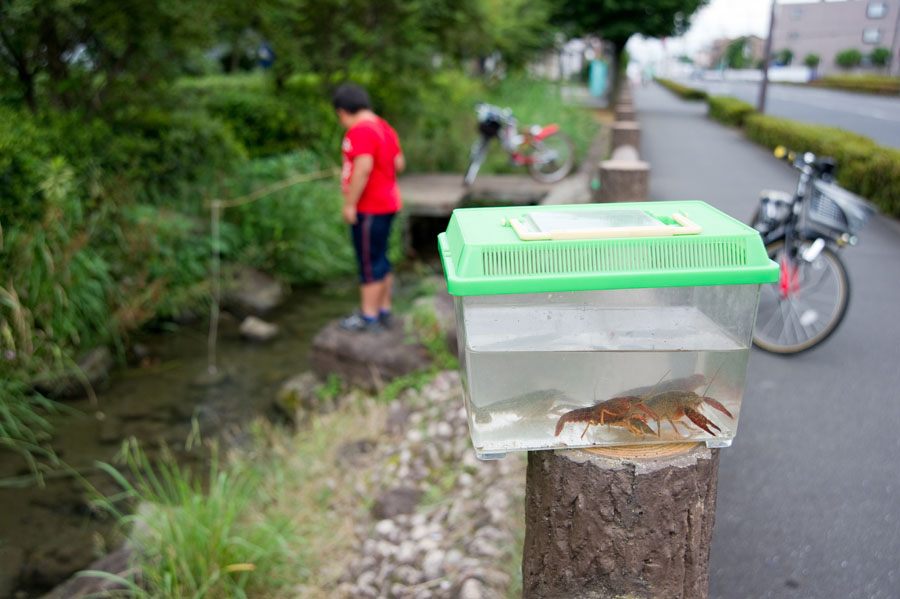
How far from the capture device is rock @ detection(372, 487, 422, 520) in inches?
143

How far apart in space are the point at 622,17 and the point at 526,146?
13736 millimetres

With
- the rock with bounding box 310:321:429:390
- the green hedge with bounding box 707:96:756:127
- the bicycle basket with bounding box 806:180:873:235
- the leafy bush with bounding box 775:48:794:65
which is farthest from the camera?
the leafy bush with bounding box 775:48:794:65

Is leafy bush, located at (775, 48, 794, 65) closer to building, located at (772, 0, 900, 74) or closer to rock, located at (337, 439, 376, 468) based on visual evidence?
building, located at (772, 0, 900, 74)

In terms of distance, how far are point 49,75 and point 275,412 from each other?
3.87 m

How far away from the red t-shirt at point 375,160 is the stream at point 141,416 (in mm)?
1858

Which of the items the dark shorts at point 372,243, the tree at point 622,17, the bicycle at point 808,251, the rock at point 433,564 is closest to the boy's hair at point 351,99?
the dark shorts at point 372,243

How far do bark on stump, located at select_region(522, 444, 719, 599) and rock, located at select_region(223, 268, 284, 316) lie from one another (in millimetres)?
5907

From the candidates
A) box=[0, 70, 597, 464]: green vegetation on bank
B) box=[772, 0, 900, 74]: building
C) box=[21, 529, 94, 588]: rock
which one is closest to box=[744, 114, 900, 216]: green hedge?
box=[772, 0, 900, 74]: building

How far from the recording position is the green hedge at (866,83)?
2367cm

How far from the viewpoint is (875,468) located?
3.45 m

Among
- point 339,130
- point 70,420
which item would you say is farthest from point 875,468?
point 339,130

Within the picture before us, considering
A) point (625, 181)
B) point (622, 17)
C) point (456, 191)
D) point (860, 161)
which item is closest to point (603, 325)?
point (625, 181)

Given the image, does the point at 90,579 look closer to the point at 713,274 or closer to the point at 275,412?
the point at 275,412

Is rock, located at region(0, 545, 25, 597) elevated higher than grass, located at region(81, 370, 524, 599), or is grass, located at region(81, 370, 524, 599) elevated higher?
grass, located at region(81, 370, 524, 599)
